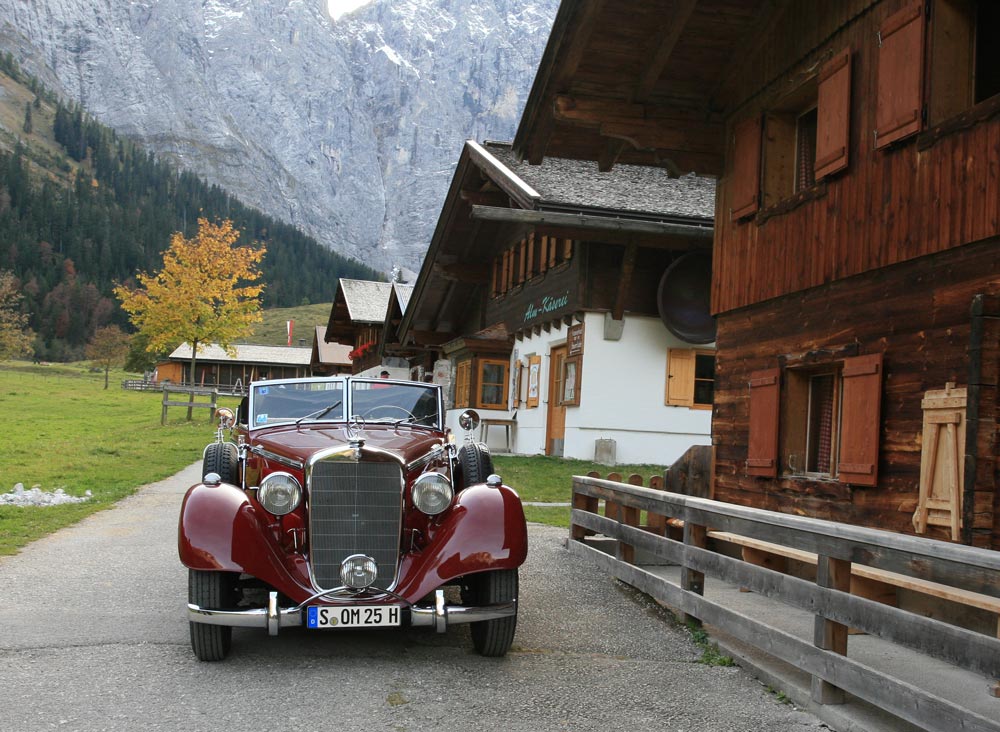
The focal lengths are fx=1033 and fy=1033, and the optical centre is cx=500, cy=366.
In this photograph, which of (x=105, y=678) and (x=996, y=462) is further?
(x=996, y=462)

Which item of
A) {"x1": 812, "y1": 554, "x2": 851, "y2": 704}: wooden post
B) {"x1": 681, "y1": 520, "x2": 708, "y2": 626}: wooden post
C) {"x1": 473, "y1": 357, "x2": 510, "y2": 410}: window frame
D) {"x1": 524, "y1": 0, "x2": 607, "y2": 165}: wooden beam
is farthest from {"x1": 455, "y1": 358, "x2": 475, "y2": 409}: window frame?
{"x1": 812, "y1": 554, "x2": 851, "y2": 704}: wooden post

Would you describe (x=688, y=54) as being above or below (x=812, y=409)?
above

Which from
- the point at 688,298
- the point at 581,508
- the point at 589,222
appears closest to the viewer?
the point at 581,508

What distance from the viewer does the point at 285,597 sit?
577 centimetres

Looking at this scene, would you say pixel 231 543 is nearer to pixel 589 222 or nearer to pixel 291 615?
pixel 291 615

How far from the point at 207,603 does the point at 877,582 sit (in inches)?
170

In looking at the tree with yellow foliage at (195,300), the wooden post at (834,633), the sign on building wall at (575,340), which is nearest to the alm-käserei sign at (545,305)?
the sign on building wall at (575,340)

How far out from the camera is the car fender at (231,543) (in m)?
5.59

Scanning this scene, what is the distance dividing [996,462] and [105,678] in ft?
17.3

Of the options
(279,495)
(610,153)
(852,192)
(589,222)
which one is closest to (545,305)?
(589,222)

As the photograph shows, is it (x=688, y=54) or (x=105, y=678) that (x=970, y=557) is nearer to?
(x=105, y=678)

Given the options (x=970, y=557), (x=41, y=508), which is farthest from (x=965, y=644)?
(x=41, y=508)

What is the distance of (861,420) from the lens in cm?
782

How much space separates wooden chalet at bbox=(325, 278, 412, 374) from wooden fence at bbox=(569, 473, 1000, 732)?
39.1 m
